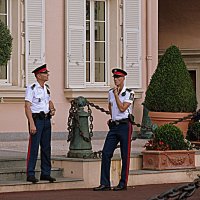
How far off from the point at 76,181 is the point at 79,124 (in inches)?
36.7

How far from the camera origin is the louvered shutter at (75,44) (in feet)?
64.5

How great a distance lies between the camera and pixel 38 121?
518 inches

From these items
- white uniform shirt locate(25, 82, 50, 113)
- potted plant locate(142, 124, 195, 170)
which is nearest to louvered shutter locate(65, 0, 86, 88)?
potted plant locate(142, 124, 195, 170)

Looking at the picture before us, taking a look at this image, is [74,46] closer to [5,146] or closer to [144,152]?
[5,146]

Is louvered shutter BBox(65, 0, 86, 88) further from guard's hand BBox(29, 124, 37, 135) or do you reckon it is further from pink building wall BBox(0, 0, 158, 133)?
guard's hand BBox(29, 124, 37, 135)

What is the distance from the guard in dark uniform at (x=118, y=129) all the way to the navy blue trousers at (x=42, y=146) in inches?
31.3

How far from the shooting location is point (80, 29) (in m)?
19.8

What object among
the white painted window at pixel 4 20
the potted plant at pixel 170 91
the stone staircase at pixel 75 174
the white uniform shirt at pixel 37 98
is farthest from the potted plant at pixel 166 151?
the white painted window at pixel 4 20

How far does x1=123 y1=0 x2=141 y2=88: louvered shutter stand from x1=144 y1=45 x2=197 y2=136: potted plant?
122 inches

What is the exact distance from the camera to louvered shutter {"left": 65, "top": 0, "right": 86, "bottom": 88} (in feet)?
64.5

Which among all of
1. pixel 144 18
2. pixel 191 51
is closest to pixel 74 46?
pixel 144 18

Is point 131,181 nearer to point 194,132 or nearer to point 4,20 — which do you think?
point 194,132

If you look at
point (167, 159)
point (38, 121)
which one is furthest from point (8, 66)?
point (38, 121)

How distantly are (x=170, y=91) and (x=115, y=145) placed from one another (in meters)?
4.25
